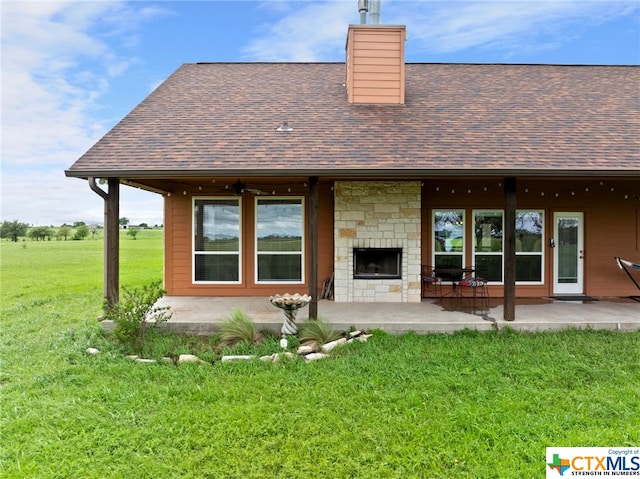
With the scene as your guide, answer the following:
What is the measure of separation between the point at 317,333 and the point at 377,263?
2.74m

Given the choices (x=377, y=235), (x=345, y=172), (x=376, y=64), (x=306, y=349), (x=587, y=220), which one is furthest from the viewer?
(x=587, y=220)

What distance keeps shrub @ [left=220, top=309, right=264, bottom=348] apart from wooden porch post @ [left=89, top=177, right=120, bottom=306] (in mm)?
1807

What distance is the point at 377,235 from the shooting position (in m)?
7.39

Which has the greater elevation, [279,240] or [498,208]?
[498,208]

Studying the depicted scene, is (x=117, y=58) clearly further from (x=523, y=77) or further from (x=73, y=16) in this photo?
(x=523, y=77)

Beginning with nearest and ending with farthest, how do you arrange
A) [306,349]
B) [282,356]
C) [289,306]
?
[282,356], [306,349], [289,306]

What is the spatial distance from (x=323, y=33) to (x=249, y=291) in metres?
9.94

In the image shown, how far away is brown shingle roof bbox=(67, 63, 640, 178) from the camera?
5629mm

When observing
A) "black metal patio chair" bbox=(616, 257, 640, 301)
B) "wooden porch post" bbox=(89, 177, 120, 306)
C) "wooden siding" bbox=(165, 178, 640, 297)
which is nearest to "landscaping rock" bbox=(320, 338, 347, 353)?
"wooden siding" bbox=(165, 178, 640, 297)


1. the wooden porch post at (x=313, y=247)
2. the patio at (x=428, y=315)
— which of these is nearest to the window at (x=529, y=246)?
the patio at (x=428, y=315)

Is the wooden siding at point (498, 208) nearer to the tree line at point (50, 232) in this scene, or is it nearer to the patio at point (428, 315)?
the patio at point (428, 315)

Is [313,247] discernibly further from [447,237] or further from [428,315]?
[447,237]

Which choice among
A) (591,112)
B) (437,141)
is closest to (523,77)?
(591,112)

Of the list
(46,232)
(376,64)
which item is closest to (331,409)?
(376,64)
